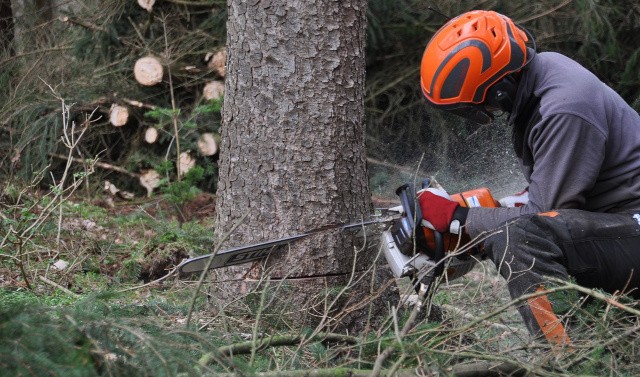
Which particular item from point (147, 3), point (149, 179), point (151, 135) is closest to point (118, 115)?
point (151, 135)

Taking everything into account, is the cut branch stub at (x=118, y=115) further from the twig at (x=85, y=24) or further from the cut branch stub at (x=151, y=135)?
the twig at (x=85, y=24)

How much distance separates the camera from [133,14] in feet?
29.2

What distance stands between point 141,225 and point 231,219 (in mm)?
2973

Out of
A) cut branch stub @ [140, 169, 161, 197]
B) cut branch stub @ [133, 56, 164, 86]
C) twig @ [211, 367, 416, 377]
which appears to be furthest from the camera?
cut branch stub @ [140, 169, 161, 197]

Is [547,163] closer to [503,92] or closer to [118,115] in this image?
[503,92]

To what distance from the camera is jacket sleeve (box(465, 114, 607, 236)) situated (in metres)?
3.49

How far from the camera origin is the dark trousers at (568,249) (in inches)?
137

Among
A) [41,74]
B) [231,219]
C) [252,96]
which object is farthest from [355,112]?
[41,74]

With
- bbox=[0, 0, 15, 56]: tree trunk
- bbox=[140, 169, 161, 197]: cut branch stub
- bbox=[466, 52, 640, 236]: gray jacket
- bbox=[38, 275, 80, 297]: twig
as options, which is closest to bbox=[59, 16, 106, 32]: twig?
bbox=[140, 169, 161, 197]: cut branch stub

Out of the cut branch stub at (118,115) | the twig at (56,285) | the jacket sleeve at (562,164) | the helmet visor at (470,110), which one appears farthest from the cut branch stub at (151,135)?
the jacket sleeve at (562,164)

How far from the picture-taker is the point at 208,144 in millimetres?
8227

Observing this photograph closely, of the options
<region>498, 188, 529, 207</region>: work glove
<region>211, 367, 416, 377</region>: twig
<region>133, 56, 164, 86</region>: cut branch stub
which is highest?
<region>211, 367, 416, 377</region>: twig

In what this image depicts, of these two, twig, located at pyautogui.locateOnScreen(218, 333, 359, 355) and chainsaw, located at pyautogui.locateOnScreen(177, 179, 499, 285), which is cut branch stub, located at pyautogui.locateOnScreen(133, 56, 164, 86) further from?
twig, located at pyautogui.locateOnScreen(218, 333, 359, 355)

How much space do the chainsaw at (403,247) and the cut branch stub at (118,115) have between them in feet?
18.0
